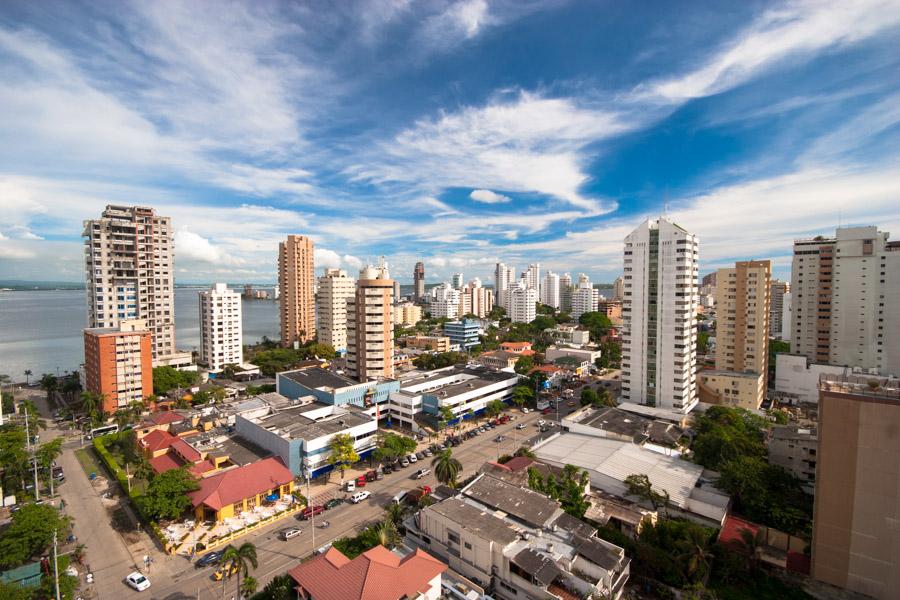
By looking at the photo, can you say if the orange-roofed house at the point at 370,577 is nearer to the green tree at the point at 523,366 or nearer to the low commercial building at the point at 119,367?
the low commercial building at the point at 119,367

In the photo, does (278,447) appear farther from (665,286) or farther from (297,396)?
(665,286)

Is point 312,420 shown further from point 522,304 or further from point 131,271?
point 522,304

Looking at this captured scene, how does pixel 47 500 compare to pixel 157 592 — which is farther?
pixel 47 500

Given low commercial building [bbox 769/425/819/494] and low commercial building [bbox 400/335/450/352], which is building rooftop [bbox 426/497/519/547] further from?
low commercial building [bbox 400/335/450/352]

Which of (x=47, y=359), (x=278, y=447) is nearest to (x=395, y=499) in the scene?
(x=278, y=447)

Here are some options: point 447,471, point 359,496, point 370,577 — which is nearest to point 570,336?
point 447,471

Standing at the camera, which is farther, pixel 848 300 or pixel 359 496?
pixel 848 300

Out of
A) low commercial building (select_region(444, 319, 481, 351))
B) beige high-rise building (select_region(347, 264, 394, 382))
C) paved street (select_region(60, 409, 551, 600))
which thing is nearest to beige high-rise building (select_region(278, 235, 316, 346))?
low commercial building (select_region(444, 319, 481, 351))
